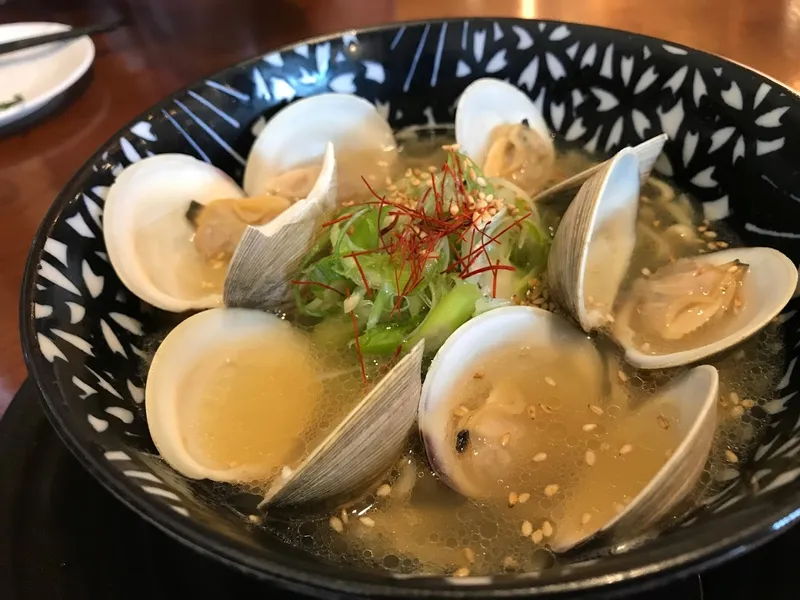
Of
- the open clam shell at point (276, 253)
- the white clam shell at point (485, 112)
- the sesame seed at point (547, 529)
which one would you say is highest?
the white clam shell at point (485, 112)

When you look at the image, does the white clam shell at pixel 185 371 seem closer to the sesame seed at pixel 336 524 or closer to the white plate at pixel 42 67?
the sesame seed at pixel 336 524

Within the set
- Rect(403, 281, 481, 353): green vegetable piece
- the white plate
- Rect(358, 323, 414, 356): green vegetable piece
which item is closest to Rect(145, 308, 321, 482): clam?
Rect(358, 323, 414, 356): green vegetable piece

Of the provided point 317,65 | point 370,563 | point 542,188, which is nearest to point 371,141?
point 317,65

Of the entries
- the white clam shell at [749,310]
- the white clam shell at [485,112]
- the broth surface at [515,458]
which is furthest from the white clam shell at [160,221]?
the white clam shell at [749,310]

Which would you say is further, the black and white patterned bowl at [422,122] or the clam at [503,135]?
the clam at [503,135]

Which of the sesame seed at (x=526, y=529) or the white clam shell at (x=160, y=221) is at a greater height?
the white clam shell at (x=160, y=221)

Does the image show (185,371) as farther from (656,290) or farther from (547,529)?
Answer: (656,290)
